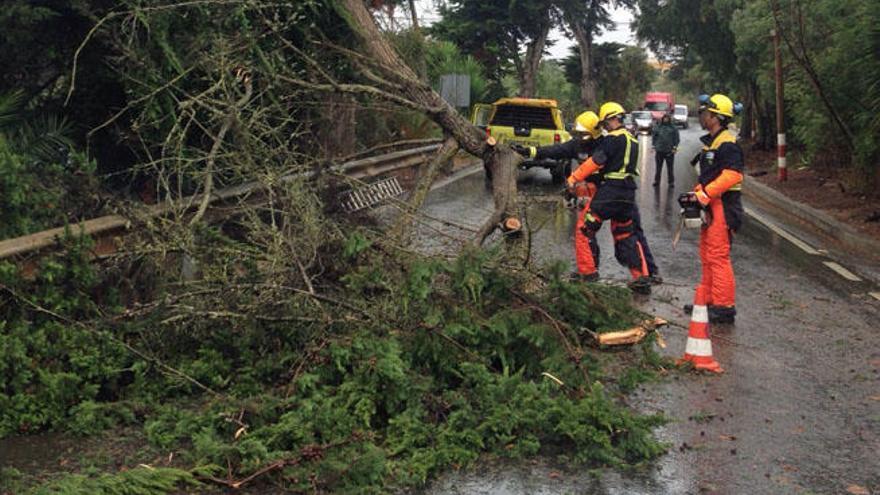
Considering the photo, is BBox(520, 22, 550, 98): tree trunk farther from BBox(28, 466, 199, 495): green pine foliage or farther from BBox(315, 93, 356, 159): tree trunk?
BBox(28, 466, 199, 495): green pine foliage

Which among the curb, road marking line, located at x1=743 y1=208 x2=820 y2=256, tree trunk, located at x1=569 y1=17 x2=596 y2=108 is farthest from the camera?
tree trunk, located at x1=569 y1=17 x2=596 y2=108

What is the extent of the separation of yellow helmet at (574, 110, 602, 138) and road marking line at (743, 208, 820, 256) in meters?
4.45

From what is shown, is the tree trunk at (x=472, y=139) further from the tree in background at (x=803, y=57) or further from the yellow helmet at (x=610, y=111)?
the tree in background at (x=803, y=57)

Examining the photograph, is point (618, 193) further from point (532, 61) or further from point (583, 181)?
point (532, 61)

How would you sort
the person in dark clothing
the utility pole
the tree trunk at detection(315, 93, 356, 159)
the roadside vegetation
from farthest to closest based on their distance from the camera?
the utility pole < the person in dark clothing < the tree trunk at detection(315, 93, 356, 159) < the roadside vegetation

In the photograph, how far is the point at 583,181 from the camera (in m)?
10.3

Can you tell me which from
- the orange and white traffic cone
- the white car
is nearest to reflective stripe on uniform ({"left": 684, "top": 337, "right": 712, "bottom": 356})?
the orange and white traffic cone

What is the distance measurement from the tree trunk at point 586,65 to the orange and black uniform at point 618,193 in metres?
47.0

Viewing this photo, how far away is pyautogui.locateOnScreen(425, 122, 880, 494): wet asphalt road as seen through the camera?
5098 millimetres

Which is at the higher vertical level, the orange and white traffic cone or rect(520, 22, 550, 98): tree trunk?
rect(520, 22, 550, 98): tree trunk

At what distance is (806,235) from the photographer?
1530 centimetres

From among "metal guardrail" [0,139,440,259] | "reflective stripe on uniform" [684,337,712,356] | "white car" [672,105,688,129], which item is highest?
"metal guardrail" [0,139,440,259]

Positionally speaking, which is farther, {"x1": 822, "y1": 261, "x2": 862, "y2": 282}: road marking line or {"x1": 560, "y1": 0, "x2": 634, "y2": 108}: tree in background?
{"x1": 560, "y1": 0, "x2": 634, "y2": 108}: tree in background

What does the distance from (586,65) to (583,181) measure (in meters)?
49.8
